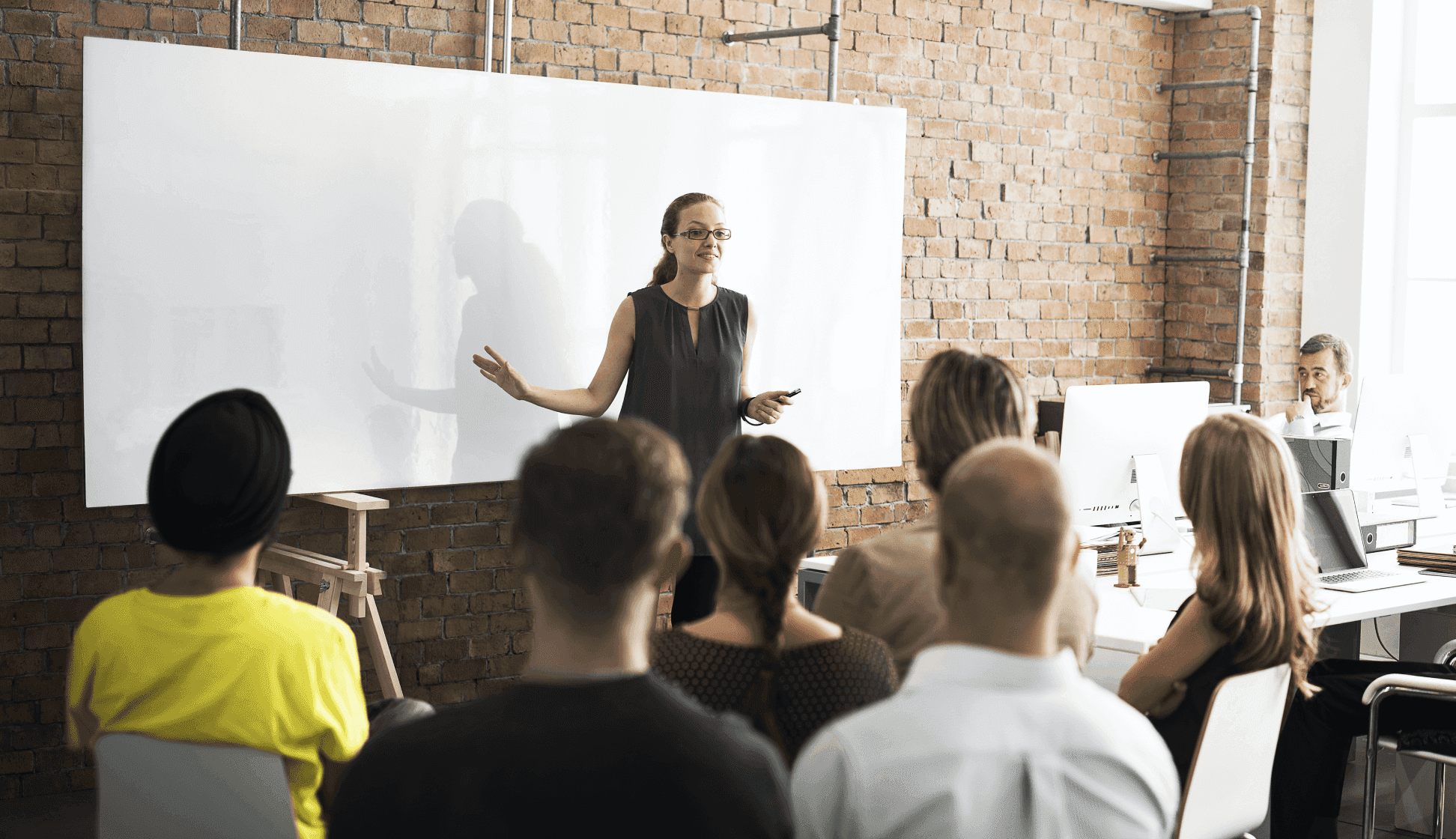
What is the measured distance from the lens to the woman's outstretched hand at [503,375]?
3.58m

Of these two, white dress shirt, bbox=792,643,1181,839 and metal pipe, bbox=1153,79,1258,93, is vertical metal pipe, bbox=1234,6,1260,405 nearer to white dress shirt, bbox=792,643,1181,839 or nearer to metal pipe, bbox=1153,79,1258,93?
metal pipe, bbox=1153,79,1258,93

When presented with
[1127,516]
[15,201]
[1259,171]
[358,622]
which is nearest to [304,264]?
[15,201]

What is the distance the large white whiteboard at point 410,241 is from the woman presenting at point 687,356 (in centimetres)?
42

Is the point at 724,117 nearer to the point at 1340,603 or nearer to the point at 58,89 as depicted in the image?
the point at 58,89

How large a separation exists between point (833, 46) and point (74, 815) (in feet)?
10.9

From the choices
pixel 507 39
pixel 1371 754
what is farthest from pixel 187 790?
pixel 507 39

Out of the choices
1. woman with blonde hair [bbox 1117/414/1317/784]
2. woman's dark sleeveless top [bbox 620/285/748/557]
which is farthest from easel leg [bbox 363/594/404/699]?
woman with blonde hair [bbox 1117/414/1317/784]

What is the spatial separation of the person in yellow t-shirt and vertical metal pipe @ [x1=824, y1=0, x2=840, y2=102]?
3.24 m

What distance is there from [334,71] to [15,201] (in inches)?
34.4

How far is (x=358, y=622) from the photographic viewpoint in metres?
4.10

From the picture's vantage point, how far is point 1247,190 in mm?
5680

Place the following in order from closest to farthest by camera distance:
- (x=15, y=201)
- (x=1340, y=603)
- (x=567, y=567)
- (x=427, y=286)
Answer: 1. (x=567, y=567)
2. (x=1340, y=603)
3. (x=15, y=201)
4. (x=427, y=286)

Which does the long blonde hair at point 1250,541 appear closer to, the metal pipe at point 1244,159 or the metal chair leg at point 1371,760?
the metal chair leg at point 1371,760

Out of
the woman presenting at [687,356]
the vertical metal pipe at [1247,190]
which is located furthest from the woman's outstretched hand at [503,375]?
the vertical metal pipe at [1247,190]
